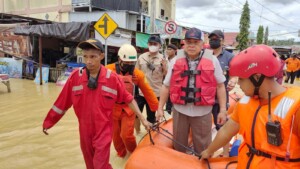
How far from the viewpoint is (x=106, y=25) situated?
328 inches

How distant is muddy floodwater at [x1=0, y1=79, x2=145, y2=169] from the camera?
4344 mm

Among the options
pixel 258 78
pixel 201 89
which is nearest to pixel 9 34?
pixel 201 89

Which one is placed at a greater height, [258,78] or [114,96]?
[258,78]

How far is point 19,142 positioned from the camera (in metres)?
5.29

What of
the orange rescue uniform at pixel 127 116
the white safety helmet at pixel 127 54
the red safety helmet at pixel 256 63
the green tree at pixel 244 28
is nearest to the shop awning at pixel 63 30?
the orange rescue uniform at pixel 127 116

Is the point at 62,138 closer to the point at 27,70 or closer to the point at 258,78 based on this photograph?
the point at 258,78

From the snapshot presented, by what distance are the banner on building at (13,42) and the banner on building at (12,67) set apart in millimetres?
413

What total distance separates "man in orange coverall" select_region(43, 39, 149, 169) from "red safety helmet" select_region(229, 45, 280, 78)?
1531mm

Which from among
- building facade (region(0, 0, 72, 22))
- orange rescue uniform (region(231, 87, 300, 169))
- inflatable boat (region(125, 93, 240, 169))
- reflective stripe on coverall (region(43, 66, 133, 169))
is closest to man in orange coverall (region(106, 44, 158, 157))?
reflective stripe on coverall (region(43, 66, 133, 169))

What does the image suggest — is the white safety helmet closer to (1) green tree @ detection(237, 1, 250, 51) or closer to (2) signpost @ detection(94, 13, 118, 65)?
(2) signpost @ detection(94, 13, 118, 65)

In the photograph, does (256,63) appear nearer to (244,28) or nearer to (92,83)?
(92,83)

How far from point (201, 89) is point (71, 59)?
1271cm

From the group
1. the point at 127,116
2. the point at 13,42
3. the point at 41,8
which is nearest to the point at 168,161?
the point at 127,116

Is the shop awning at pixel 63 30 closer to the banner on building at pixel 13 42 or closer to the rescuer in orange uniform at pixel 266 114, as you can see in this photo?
the banner on building at pixel 13 42
